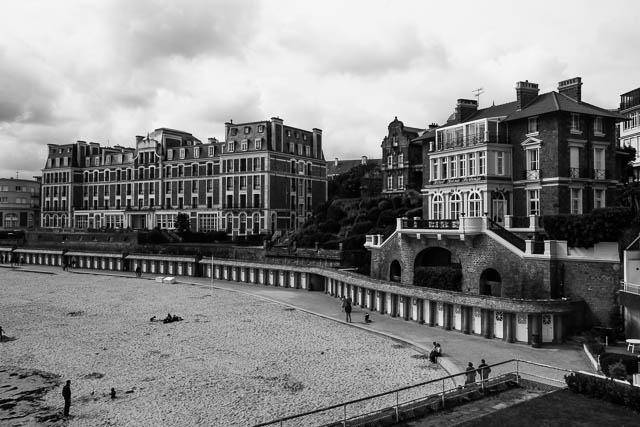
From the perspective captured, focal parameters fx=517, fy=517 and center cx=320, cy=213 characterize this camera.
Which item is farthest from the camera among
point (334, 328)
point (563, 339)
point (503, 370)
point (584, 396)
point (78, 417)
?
point (334, 328)

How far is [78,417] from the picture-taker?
20109 millimetres

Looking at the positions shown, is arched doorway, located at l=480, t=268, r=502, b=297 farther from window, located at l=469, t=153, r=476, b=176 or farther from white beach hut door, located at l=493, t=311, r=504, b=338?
window, located at l=469, t=153, r=476, b=176

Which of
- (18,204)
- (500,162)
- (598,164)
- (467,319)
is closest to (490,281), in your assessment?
(467,319)

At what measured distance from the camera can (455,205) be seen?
4238 centimetres

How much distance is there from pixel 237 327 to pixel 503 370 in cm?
1875

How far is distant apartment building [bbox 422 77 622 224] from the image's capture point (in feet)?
120

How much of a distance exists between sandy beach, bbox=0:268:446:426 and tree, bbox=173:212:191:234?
31925 millimetres

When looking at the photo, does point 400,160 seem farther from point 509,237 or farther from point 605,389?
point 605,389

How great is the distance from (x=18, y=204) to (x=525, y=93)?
111602 millimetres

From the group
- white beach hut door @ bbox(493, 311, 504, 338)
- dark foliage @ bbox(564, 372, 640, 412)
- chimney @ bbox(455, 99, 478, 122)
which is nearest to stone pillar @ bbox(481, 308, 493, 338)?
white beach hut door @ bbox(493, 311, 504, 338)

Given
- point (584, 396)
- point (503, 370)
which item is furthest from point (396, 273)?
point (584, 396)

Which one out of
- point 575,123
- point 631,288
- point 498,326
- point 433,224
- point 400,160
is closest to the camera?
point 631,288

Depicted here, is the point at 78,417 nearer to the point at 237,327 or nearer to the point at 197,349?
the point at 197,349

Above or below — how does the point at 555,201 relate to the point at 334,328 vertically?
above
